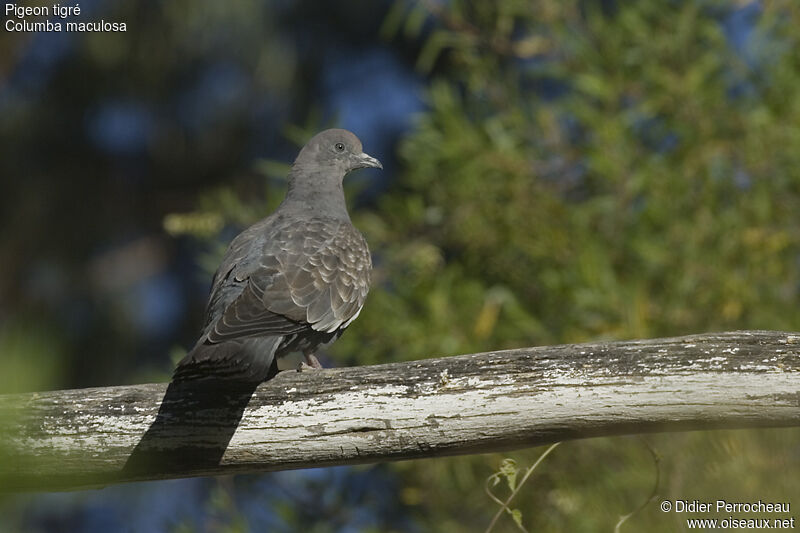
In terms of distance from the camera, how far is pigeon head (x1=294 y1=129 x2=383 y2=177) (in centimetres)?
393

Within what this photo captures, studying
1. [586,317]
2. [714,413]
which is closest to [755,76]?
[586,317]

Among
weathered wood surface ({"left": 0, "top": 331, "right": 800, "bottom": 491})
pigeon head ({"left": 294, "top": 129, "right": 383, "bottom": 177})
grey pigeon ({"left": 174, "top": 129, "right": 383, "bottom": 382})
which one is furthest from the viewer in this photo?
pigeon head ({"left": 294, "top": 129, "right": 383, "bottom": 177})

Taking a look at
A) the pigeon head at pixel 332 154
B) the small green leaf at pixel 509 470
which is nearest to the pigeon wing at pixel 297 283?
the pigeon head at pixel 332 154

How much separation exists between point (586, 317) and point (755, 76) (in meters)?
1.21

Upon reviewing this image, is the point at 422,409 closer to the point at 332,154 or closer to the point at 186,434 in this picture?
the point at 186,434

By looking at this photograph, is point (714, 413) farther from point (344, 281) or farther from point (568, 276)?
point (568, 276)

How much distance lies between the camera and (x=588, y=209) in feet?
14.5

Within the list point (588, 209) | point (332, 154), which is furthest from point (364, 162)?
point (588, 209)

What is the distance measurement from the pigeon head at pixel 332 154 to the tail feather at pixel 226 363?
4.69 ft

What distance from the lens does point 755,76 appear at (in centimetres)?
442

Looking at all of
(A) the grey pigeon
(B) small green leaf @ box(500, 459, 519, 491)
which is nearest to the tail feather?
(A) the grey pigeon

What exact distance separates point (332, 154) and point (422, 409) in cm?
183

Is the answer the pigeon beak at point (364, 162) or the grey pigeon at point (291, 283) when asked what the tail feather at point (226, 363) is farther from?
the pigeon beak at point (364, 162)

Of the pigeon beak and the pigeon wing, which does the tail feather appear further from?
the pigeon beak
